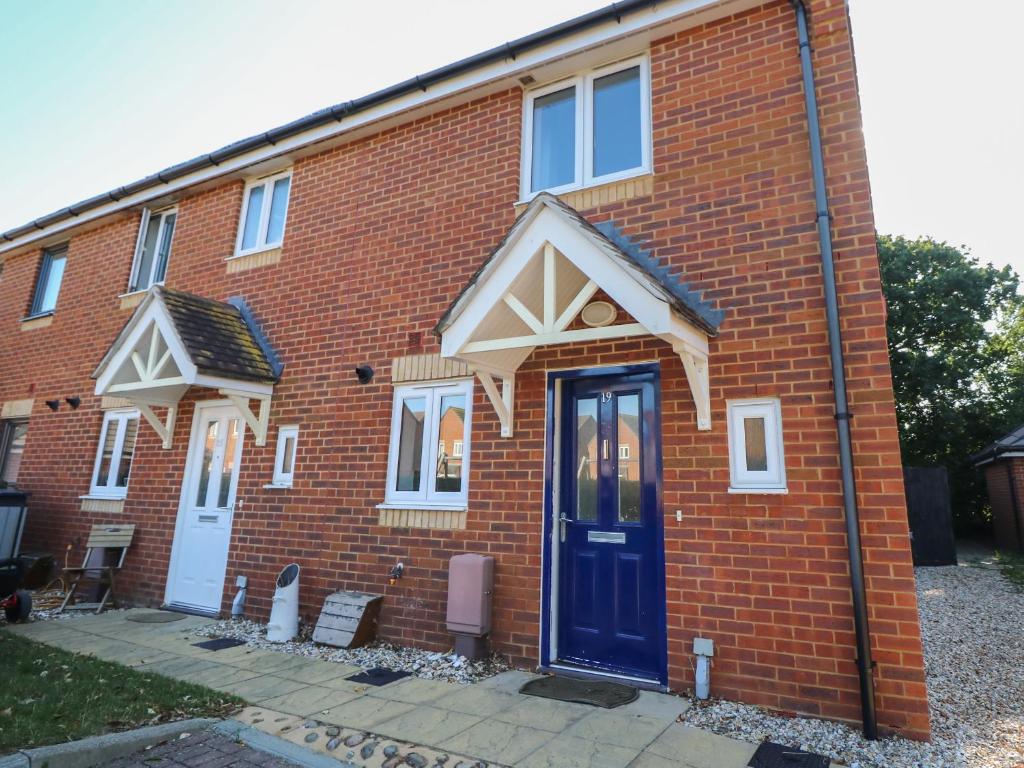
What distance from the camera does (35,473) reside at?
30.1 feet

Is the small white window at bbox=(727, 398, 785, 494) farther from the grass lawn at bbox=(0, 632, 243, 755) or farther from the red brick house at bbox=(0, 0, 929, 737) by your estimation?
the grass lawn at bbox=(0, 632, 243, 755)

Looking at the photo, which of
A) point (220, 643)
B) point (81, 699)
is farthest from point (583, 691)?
point (220, 643)

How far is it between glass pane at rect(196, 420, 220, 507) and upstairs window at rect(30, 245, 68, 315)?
545cm

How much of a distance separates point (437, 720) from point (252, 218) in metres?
7.10

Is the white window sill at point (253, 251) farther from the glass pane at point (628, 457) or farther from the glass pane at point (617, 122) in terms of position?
the glass pane at point (628, 457)

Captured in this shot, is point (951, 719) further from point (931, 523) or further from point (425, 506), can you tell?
point (931, 523)

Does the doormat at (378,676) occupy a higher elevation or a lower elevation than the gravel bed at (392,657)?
lower

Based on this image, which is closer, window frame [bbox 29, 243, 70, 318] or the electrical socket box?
the electrical socket box

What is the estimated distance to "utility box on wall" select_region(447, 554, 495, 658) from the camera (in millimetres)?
4871

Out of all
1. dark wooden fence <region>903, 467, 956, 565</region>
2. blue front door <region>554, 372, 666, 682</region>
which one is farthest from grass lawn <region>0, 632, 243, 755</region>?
dark wooden fence <region>903, 467, 956, 565</region>

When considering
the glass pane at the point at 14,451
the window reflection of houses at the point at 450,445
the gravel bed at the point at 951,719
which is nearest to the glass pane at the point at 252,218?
the window reflection of houses at the point at 450,445

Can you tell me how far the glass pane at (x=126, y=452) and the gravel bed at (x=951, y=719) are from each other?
8.08m

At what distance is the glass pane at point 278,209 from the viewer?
25.5 feet

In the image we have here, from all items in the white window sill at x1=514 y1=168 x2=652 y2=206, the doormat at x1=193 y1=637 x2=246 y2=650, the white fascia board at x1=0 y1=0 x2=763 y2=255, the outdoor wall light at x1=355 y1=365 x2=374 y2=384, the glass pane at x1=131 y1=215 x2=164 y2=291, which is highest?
the white fascia board at x1=0 y1=0 x2=763 y2=255
